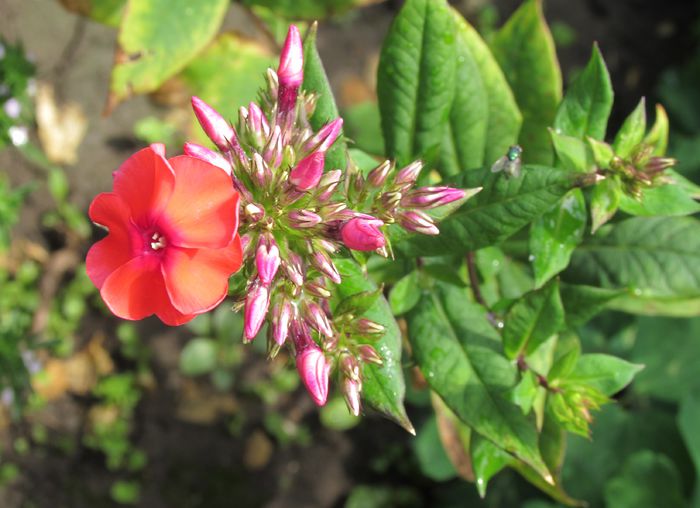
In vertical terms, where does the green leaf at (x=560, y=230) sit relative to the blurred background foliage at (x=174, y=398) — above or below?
above

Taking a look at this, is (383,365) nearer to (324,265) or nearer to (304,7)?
(324,265)

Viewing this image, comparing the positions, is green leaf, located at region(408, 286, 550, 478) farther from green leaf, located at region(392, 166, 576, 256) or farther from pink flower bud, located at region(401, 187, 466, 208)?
pink flower bud, located at region(401, 187, 466, 208)

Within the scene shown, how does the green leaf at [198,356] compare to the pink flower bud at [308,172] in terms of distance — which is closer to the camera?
the pink flower bud at [308,172]

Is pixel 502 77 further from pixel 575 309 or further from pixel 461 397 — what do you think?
pixel 461 397

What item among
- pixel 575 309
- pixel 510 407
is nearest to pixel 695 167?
pixel 575 309

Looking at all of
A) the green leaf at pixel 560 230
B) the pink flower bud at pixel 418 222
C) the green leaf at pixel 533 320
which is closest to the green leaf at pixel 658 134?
the green leaf at pixel 560 230

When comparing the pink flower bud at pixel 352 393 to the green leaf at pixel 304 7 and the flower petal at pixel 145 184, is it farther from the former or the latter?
the green leaf at pixel 304 7

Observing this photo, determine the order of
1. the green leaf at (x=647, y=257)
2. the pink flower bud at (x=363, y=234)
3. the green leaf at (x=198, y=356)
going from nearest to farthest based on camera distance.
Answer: the pink flower bud at (x=363, y=234) < the green leaf at (x=647, y=257) < the green leaf at (x=198, y=356)
